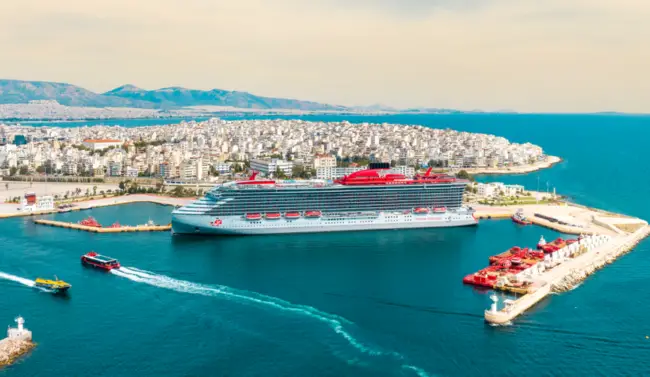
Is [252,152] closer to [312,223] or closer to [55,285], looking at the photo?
[312,223]

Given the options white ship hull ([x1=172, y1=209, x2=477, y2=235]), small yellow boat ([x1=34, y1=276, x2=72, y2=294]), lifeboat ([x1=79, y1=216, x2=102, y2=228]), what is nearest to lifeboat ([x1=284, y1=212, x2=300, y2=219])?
white ship hull ([x1=172, y1=209, x2=477, y2=235])

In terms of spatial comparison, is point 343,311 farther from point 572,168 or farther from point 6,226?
point 572,168

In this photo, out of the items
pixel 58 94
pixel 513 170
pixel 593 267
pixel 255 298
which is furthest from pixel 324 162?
pixel 58 94

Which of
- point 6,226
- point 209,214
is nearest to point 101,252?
point 209,214

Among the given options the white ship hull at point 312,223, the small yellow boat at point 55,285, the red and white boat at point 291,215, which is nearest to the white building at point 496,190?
the white ship hull at point 312,223

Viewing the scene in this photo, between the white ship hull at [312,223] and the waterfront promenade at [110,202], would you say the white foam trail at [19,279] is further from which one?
the waterfront promenade at [110,202]

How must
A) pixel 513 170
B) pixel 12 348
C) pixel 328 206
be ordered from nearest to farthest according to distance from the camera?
pixel 12 348 < pixel 328 206 < pixel 513 170
